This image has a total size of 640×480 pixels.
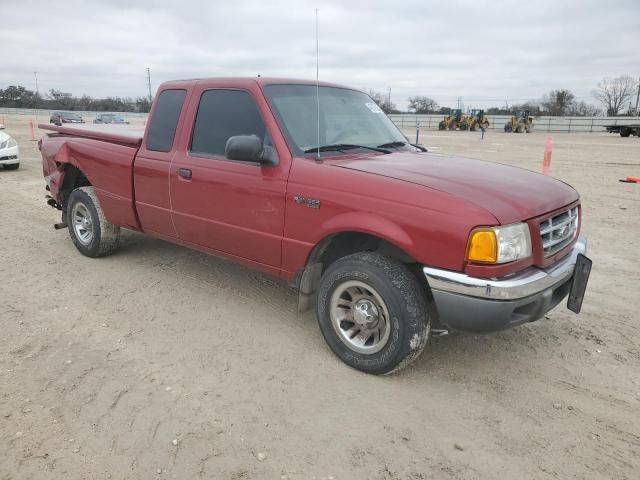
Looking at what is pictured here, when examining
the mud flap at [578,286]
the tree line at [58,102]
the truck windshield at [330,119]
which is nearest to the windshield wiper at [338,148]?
the truck windshield at [330,119]

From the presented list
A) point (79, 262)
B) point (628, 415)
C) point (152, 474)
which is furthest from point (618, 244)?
point (79, 262)

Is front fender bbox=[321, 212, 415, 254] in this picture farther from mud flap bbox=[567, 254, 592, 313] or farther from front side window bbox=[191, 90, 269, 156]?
mud flap bbox=[567, 254, 592, 313]

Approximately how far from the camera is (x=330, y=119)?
3.99m

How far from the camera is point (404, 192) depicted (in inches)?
117

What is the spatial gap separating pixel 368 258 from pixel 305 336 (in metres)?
1.00

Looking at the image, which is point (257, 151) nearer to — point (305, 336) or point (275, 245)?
point (275, 245)

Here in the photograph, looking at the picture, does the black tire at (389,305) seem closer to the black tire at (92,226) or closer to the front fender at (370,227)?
the front fender at (370,227)

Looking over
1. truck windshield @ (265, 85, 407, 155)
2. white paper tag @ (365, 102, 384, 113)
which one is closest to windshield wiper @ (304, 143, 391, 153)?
truck windshield @ (265, 85, 407, 155)

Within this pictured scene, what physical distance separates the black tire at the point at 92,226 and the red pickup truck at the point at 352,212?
2.05ft

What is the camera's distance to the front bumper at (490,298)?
275 cm

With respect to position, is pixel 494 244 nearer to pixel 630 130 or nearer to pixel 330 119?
pixel 330 119

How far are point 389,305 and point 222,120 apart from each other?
2097 millimetres

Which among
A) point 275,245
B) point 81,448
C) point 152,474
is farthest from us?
point 275,245

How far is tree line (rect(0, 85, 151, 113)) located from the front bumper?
7354 centimetres
